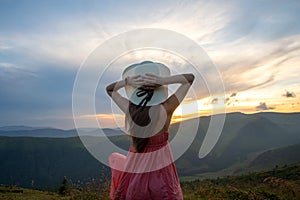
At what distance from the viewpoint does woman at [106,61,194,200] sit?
3045 millimetres

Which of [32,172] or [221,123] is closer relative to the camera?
[221,123]

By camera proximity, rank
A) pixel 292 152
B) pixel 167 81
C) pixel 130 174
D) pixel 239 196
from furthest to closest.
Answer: pixel 292 152, pixel 239 196, pixel 130 174, pixel 167 81

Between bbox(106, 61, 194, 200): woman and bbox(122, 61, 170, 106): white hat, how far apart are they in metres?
0.02

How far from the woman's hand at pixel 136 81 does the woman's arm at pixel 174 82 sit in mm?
58

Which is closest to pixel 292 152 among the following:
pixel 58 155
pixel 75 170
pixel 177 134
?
pixel 75 170

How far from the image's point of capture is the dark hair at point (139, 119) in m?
3.08

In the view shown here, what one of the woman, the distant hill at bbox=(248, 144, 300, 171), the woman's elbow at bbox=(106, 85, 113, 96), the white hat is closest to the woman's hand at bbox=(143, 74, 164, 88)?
the woman

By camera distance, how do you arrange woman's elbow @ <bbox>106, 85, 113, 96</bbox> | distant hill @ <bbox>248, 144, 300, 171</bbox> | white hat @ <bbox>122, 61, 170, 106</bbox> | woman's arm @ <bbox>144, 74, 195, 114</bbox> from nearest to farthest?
1. woman's arm @ <bbox>144, 74, 195, 114</bbox>
2. white hat @ <bbox>122, 61, 170, 106</bbox>
3. woman's elbow @ <bbox>106, 85, 113, 96</bbox>
4. distant hill @ <bbox>248, 144, 300, 171</bbox>

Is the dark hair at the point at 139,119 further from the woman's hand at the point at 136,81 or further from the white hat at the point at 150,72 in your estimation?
the woman's hand at the point at 136,81

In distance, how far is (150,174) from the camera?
3.13 meters

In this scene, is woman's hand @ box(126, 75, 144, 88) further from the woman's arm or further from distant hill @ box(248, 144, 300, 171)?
distant hill @ box(248, 144, 300, 171)

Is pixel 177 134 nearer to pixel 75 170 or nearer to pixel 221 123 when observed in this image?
pixel 221 123

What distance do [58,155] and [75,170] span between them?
20.0 m

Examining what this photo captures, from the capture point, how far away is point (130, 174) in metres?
3.22
